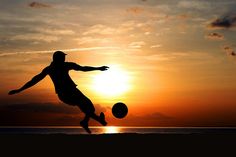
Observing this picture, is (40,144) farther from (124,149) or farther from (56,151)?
(124,149)

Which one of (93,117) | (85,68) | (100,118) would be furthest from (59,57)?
(100,118)

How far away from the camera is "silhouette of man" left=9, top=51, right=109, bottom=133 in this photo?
16.8 meters

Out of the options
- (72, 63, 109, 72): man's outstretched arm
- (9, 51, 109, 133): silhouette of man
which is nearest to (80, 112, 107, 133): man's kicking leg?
(9, 51, 109, 133): silhouette of man

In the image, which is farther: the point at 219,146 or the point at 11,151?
the point at 219,146

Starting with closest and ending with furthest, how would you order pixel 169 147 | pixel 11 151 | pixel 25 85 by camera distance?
pixel 25 85 < pixel 11 151 < pixel 169 147

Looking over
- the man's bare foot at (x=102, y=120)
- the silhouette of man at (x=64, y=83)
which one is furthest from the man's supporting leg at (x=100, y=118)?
the silhouette of man at (x=64, y=83)

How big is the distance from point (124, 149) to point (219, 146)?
520cm

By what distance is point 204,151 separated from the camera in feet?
69.2

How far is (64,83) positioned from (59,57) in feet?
3.62

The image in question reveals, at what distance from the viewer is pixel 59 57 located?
16.8m

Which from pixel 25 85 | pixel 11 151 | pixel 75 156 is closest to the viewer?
pixel 25 85

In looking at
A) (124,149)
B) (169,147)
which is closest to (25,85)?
(124,149)

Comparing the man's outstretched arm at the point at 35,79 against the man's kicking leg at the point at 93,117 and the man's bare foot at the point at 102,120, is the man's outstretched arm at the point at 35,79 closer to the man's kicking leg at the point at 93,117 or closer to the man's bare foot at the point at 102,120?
the man's kicking leg at the point at 93,117

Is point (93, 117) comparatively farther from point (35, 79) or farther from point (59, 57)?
point (59, 57)
